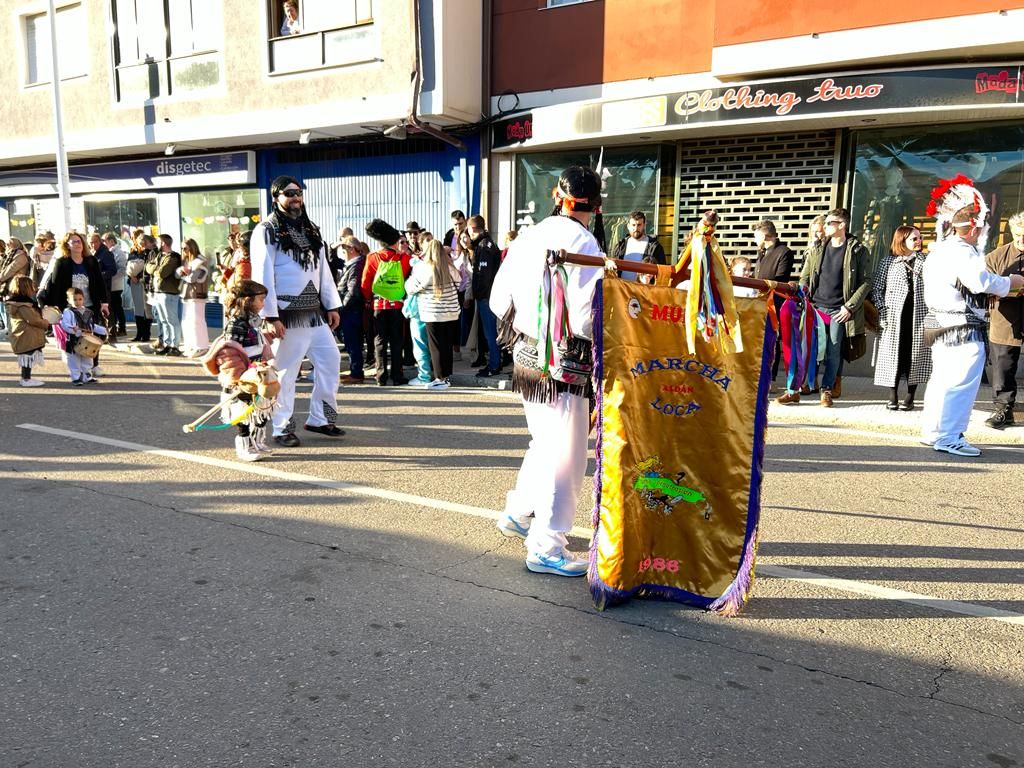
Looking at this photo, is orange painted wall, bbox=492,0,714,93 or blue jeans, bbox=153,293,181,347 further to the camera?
blue jeans, bbox=153,293,181,347

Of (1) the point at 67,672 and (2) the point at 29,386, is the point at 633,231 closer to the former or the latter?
(2) the point at 29,386

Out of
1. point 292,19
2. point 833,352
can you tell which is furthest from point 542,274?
point 292,19

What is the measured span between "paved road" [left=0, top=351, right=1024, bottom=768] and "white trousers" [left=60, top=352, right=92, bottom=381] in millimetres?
4523

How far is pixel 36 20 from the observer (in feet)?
62.2

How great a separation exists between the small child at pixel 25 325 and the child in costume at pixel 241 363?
475cm

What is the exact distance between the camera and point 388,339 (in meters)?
10.1

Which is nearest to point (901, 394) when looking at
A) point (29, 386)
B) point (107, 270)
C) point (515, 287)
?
point (515, 287)

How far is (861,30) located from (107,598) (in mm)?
10199

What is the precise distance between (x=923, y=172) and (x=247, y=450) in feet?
30.5

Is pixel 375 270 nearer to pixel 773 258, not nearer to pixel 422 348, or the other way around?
pixel 422 348

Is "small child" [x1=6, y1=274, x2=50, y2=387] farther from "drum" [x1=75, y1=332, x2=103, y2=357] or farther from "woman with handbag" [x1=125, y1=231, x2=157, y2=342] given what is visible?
"woman with handbag" [x1=125, y1=231, x2=157, y2=342]

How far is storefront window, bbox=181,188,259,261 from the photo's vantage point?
56.9ft

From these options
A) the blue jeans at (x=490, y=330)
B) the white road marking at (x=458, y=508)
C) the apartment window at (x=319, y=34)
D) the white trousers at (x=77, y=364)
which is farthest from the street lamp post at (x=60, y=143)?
the white road marking at (x=458, y=508)

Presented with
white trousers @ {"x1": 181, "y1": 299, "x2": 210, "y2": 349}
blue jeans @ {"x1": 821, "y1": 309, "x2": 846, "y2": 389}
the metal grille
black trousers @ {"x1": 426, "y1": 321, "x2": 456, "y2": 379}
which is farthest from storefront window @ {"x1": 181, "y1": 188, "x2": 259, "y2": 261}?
blue jeans @ {"x1": 821, "y1": 309, "x2": 846, "y2": 389}
